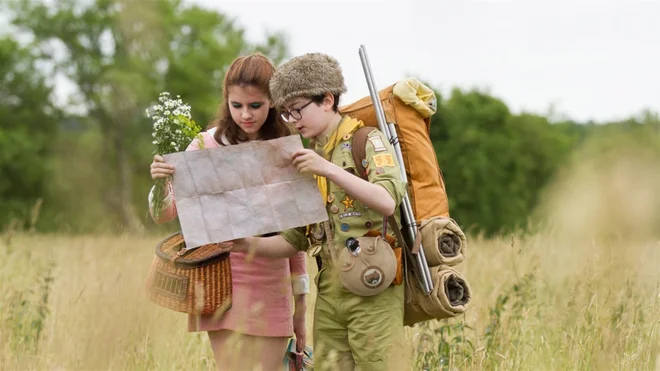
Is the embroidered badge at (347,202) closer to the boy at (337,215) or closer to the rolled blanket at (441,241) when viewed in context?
the boy at (337,215)

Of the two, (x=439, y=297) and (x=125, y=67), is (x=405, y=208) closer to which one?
(x=439, y=297)

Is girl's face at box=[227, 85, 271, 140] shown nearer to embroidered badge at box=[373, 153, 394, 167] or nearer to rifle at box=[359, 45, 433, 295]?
rifle at box=[359, 45, 433, 295]

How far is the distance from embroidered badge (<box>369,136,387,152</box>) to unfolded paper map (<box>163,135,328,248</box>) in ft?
0.92

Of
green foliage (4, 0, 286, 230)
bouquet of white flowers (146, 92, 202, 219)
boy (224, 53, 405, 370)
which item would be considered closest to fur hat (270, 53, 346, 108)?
boy (224, 53, 405, 370)

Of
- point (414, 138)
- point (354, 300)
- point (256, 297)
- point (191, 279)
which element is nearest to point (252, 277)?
point (256, 297)

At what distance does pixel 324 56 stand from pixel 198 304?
1227 mm

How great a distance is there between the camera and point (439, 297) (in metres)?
3.62

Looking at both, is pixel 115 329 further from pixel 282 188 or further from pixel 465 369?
pixel 465 369

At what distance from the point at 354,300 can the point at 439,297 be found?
1.22ft

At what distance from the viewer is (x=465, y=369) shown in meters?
A: 4.17

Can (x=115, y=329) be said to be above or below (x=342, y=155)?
below

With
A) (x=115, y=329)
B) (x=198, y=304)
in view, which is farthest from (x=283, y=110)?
(x=115, y=329)

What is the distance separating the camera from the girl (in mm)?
3910

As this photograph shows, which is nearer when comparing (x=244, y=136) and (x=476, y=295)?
(x=244, y=136)
